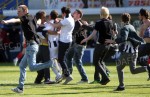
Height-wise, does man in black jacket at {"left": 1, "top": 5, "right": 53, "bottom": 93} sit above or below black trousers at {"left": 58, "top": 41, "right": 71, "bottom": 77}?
above

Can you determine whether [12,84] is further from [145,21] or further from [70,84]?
[145,21]

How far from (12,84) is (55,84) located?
122cm

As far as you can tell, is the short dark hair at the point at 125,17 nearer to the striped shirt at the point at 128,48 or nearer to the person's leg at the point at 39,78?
the striped shirt at the point at 128,48

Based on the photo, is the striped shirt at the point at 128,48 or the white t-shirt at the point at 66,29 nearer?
the striped shirt at the point at 128,48

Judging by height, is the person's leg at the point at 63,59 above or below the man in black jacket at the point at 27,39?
below

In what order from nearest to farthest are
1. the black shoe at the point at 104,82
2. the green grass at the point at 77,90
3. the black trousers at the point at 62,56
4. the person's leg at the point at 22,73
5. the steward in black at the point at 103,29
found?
the green grass at the point at 77,90, the person's leg at the point at 22,73, the black shoe at the point at 104,82, the steward in black at the point at 103,29, the black trousers at the point at 62,56

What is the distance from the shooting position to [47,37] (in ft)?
57.1

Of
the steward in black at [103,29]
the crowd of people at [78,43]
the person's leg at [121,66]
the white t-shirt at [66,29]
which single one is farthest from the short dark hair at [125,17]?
the white t-shirt at [66,29]

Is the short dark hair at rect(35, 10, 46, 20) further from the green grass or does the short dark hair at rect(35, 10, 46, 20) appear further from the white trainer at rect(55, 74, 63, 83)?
the green grass

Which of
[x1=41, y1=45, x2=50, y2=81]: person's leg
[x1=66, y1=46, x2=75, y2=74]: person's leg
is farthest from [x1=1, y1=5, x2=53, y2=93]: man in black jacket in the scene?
[x1=66, y1=46, x2=75, y2=74]: person's leg

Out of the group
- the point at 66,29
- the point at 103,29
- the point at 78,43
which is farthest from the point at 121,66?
the point at 78,43

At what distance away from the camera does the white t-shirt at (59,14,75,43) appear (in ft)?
55.5

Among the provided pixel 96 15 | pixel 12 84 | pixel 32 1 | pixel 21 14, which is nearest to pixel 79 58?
pixel 12 84

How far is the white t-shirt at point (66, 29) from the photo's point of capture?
55.5 feet
